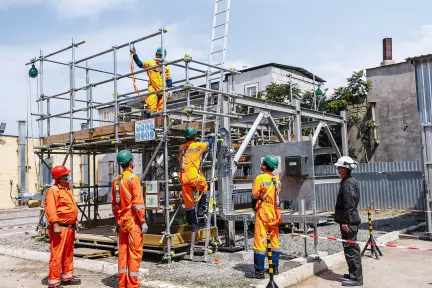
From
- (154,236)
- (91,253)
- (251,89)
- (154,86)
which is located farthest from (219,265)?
(251,89)

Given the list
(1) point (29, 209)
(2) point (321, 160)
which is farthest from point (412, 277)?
(1) point (29, 209)

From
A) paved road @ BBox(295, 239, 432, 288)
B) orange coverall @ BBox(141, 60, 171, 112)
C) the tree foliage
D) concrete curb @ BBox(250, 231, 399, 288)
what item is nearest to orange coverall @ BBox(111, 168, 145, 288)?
concrete curb @ BBox(250, 231, 399, 288)

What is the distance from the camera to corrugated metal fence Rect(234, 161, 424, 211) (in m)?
16.4

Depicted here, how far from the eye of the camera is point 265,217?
274 inches

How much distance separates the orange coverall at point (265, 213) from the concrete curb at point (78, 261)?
2.11 m

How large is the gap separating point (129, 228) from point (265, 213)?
2.15 m

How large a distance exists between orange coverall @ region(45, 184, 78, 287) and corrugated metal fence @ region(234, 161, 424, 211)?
9109mm

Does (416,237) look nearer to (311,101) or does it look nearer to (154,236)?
(154,236)

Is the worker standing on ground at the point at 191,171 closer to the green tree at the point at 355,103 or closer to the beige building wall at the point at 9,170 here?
the green tree at the point at 355,103

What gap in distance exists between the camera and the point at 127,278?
6.40 meters

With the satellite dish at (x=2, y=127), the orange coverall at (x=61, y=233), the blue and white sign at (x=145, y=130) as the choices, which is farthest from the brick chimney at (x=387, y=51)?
the satellite dish at (x=2, y=127)

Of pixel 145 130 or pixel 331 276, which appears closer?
pixel 331 276

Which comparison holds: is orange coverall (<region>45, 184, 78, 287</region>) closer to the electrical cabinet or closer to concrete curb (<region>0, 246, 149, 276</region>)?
concrete curb (<region>0, 246, 149, 276</region>)

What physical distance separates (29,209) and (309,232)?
1961cm
